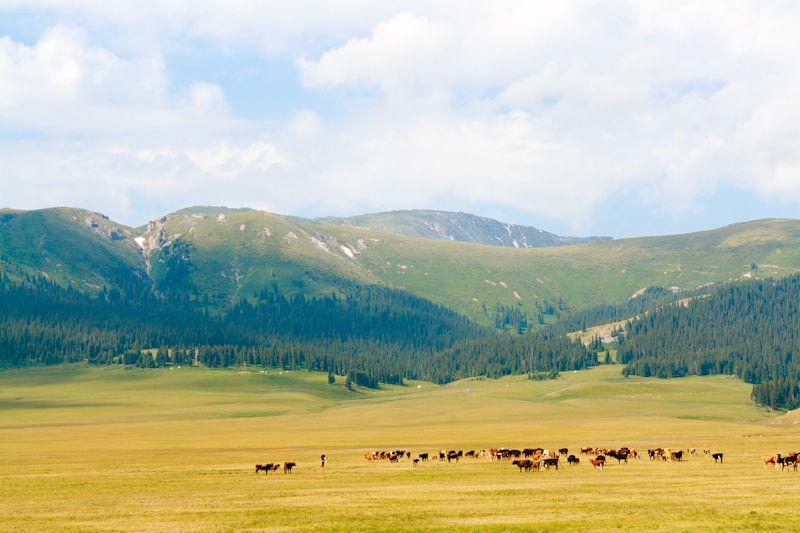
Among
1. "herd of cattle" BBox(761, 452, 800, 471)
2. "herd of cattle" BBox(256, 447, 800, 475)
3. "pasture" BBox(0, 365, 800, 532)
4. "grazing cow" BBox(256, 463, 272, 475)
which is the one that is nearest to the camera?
"pasture" BBox(0, 365, 800, 532)

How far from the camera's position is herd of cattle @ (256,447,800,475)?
72.7 meters

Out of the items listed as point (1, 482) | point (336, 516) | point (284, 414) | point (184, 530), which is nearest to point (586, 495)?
point (336, 516)

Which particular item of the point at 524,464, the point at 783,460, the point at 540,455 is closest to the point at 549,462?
the point at 524,464

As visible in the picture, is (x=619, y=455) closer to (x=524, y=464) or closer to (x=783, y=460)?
(x=524, y=464)

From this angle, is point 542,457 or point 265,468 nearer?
point 265,468

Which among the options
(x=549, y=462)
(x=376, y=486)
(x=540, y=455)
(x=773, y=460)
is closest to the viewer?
(x=376, y=486)

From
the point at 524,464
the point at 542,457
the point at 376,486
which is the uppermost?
the point at 524,464

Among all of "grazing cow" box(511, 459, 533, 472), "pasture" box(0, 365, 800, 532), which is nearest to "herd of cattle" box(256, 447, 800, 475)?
"grazing cow" box(511, 459, 533, 472)

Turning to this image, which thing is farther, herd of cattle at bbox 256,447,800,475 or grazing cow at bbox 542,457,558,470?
grazing cow at bbox 542,457,558,470

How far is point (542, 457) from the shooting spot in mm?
81188

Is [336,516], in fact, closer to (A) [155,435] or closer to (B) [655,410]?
(A) [155,435]

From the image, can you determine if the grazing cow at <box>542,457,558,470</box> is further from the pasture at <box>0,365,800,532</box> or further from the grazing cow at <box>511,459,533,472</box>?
the pasture at <box>0,365,800,532</box>

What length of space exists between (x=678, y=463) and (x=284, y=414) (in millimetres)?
130089

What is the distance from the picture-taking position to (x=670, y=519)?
4331cm
